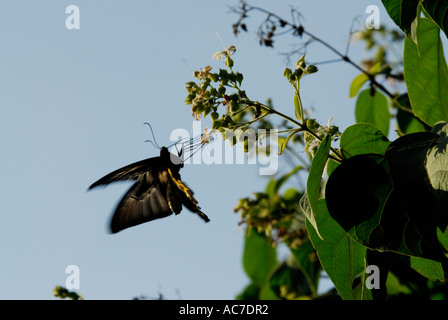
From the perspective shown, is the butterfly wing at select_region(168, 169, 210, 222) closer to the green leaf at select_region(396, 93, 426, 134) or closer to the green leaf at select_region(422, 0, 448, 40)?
the green leaf at select_region(422, 0, 448, 40)

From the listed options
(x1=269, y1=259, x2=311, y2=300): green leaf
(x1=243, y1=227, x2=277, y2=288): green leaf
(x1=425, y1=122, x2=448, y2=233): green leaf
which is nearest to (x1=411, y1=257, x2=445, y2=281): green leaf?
(x1=425, y1=122, x2=448, y2=233): green leaf

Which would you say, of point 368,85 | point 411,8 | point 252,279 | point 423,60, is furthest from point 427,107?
point 252,279

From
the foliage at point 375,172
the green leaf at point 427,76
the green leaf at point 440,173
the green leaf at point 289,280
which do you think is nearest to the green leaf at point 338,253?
the foliage at point 375,172

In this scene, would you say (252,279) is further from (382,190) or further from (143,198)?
(382,190)

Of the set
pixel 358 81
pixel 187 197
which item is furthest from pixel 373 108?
pixel 187 197

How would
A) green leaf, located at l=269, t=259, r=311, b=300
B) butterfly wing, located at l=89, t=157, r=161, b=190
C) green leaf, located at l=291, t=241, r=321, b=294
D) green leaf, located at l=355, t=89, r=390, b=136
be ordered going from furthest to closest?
1. green leaf, located at l=269, t=259, r=311, b=300
2. green leaf, located at l=291, t=241, r=321, b=294
3. green leaf, located at l=355, t=89, r=390, b=136
4. butterfly wing, located at l=89, t=157, r=161, b=190

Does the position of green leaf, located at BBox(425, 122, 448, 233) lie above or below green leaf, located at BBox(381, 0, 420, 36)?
below

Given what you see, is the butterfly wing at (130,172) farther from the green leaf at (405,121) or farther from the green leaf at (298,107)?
the green leaf at (405,121)

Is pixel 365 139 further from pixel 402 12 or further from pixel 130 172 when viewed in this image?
pixel 130 172
